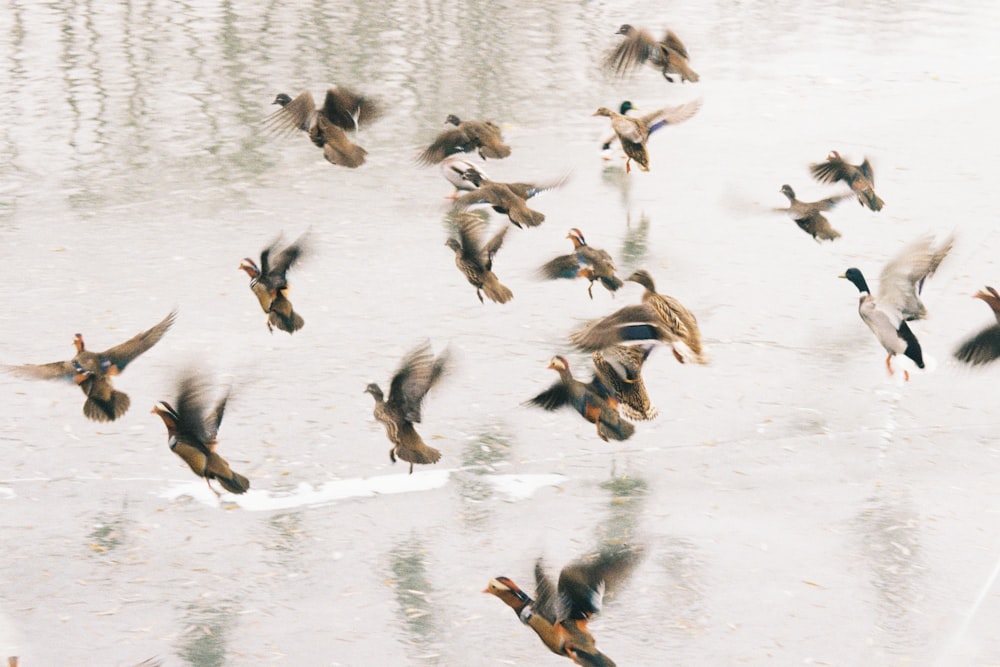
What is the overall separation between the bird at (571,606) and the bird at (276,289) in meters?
2.55

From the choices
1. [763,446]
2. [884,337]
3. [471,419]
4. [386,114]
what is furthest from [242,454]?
[386,114]

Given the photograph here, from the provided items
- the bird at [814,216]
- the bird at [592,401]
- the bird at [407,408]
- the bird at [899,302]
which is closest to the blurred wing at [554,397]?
A: the bird at [592,401]

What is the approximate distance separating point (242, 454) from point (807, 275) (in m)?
3.17

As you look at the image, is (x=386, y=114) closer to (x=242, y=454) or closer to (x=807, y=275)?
(x=807, y=275)

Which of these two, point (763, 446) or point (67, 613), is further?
point (763, 446)

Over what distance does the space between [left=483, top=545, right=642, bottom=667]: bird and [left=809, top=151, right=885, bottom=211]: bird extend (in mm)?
4331

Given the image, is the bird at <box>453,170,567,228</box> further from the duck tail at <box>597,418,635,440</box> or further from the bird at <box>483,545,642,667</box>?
the bird at <box>483,545,642,667</box>

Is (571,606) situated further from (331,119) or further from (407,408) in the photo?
(331,119)

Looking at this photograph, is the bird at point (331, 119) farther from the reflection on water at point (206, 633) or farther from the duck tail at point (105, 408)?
the reflection on water at point (206, 633)

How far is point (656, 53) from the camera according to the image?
33.1ft

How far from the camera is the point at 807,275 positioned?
7398mm

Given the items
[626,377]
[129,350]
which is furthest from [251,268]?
[626,377]

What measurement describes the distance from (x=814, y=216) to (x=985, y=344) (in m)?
1.87

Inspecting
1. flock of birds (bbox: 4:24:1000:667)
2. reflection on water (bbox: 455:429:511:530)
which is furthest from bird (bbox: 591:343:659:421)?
reflection on water (bbox: 455:429:511:530)
